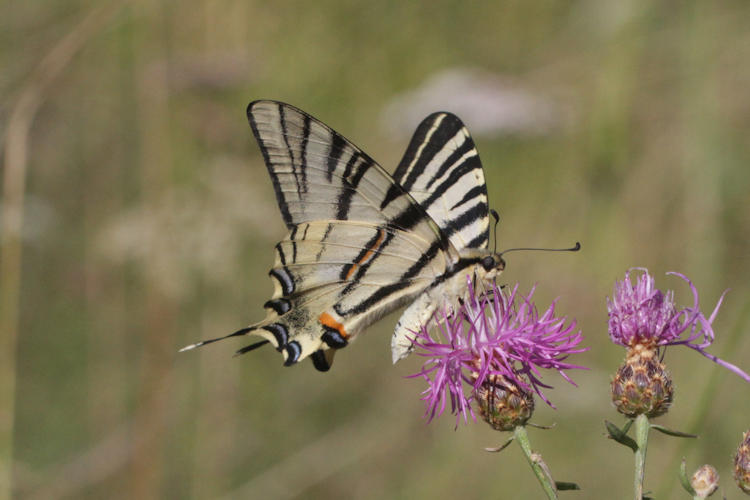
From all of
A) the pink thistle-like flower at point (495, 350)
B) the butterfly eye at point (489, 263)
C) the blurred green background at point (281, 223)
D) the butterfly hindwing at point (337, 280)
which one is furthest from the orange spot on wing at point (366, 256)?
the blurred green background at point (281, 223)

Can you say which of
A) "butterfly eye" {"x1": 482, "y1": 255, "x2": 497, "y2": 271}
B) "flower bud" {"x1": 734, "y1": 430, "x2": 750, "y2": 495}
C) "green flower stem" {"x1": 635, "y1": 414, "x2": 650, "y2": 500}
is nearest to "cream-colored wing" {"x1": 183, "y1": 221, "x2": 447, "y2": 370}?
"butterfly eye" {"x1": 482, "y1": 255, "x2": 497, "y2": 271}

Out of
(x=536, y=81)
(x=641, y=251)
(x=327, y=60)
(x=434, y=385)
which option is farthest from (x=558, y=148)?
(x=434, y=385)

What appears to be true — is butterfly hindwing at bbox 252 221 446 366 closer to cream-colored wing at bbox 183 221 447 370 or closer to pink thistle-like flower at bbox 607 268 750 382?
cream-colored wing at bbox 183 221 447 370

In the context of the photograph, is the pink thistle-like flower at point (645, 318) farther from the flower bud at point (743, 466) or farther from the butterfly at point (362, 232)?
the butterfly at point (362, 232)

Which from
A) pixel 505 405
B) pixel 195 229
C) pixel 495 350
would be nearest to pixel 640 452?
pixel 505 405

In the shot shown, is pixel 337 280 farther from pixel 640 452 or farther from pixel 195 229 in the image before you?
pixel 195 229
